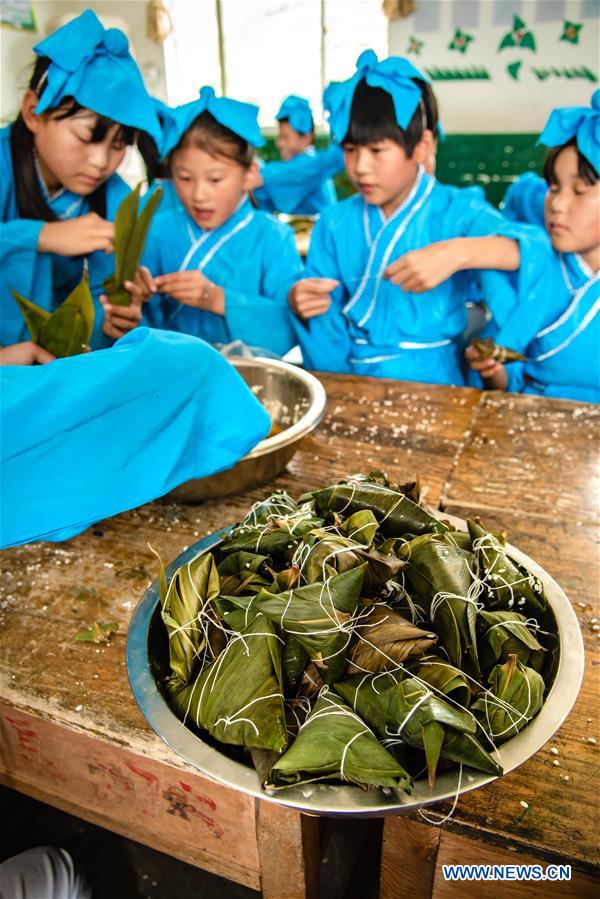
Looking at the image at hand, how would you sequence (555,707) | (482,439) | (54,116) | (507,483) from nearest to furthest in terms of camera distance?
(555,707) < (507,483) < (482,439) < (54,116)

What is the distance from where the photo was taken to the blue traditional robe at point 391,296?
1.94 m

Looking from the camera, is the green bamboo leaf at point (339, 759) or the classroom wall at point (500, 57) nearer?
the green bamboo leaf at point (339, 759)

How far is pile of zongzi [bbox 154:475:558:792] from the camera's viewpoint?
54cm

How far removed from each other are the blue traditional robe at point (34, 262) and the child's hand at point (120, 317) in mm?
97

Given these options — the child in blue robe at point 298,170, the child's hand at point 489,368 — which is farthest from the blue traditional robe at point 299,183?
the child's hand at point 489,368

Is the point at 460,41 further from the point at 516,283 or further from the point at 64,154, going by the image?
the point at 64,154

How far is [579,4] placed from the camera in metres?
4.32

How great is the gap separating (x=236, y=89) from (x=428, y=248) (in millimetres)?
5186

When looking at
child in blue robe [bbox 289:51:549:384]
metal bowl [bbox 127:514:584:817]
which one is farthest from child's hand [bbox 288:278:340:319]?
metal bowl [bbox 127:514:584:817]

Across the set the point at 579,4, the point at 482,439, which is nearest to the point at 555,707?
the point at 482,439

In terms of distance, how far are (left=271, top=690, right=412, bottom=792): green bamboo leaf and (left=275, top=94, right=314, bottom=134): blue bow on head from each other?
4670mm

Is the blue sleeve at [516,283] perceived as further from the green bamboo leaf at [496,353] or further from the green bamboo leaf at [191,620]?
the green bamboo leaf at [191,620]

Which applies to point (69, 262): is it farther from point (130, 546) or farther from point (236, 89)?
point (236, 89)

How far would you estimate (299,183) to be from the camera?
A: 133 inches
